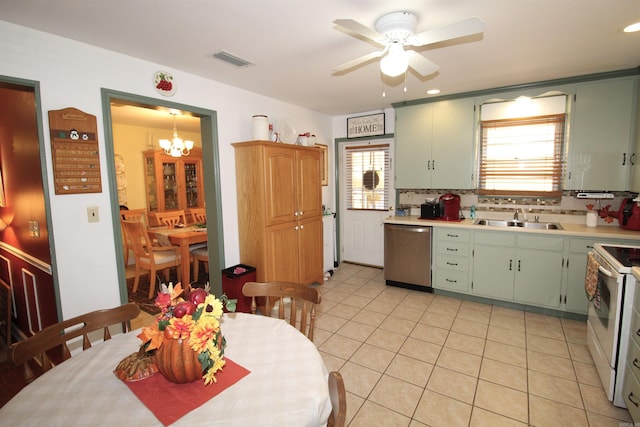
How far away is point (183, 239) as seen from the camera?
3838 mm

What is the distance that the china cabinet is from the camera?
5715 millimetres

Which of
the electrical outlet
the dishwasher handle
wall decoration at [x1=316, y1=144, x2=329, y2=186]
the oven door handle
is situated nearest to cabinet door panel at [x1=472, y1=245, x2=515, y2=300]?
the dishwasher handle

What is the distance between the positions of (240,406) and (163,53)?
249cm

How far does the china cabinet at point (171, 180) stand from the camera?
5715 millimetres

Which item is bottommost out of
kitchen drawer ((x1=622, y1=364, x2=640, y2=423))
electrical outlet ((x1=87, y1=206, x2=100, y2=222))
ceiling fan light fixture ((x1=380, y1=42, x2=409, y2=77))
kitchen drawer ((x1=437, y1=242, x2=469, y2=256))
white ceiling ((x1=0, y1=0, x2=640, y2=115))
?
kitchen drawer ((x1=622, y1=364, x2=640, y2=423))

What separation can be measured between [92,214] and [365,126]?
142 inches

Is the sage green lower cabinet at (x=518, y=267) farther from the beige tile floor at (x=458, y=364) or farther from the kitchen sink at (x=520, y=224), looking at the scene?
the kitchen sink at (x=520, y=224)

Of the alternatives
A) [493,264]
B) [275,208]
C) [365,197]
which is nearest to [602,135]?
[493,264]

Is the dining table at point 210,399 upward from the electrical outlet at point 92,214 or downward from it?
downward

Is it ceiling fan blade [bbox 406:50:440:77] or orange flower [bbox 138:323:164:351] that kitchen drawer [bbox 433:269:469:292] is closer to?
ceiling fan blade [bbox 406:50:440:77]

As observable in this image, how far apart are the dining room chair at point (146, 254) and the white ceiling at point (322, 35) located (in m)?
2.14

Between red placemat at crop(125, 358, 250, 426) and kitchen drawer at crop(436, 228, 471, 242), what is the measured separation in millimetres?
3038

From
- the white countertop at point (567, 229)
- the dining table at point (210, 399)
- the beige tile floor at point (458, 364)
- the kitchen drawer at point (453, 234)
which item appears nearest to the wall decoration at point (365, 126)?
the white countertop at point (567, 229)

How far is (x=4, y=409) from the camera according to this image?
1055 millimetres
